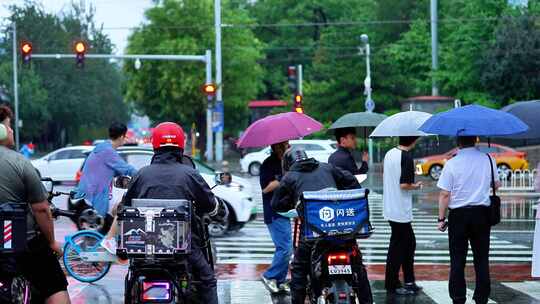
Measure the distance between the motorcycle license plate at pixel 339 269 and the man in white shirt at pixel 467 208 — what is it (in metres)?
2.02

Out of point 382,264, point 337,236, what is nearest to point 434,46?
point 382,264

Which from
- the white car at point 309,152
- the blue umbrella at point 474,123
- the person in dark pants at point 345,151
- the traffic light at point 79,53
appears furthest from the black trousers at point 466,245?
the traffic light at point 79,53

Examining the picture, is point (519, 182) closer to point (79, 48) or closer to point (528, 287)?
point (79, 48)

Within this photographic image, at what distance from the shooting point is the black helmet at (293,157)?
28.5 feet

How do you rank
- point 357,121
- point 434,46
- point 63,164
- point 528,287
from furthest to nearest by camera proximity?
point 434,46 → point 63,164 → point 357,121 → point 528,287

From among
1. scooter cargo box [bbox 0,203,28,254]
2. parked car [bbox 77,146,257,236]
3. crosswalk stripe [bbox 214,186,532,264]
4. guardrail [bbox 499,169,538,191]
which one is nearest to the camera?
scooter cargo box [bbox 0,203,28,254]

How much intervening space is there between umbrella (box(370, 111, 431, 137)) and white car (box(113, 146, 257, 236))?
21.8 ft

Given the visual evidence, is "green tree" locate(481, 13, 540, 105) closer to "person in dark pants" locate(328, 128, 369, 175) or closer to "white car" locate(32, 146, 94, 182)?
"white car" locate(32, 146, 94, 182)

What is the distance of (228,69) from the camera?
6594 cm

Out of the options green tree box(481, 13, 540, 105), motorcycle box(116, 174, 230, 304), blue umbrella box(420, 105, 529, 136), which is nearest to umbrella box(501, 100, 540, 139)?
blue umbrella box(420, 105, 529, 136)

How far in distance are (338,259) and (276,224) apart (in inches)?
112

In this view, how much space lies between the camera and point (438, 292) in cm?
1117

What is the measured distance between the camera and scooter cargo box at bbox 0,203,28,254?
6.54 m

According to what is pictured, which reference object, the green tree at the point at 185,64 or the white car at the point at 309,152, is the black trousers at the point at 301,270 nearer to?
the white car at the point at 309,152
